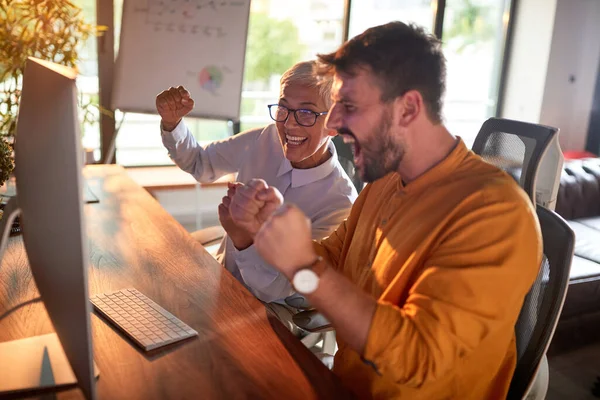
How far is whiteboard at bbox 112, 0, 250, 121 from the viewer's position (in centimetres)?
342

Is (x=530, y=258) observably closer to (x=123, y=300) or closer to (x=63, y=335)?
(x=63, y=335)

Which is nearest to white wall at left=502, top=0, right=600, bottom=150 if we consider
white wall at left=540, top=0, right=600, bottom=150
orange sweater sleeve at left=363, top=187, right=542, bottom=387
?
white wall at left=540, top=0, right=600, bottom=150

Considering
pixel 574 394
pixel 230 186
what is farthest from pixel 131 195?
pixel 574 394

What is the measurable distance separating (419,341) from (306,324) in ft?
1.96

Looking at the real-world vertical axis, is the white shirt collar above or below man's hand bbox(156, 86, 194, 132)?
below

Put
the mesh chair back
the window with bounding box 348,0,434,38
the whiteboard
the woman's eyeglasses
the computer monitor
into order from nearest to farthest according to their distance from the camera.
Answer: the computer monitor → the mesh chair back → the woman's eyeglasses → the whiteboard → the window with bounding box 348,0,434,38

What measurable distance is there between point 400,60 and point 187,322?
28.4 inches

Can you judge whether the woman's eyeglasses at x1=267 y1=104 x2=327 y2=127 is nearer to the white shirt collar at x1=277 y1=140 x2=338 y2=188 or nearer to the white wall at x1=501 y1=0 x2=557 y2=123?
the white shirt collar at x1=277 y1=140 x2=338 y2=188

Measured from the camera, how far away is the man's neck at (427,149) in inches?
45.0

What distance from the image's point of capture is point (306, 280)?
92 cm

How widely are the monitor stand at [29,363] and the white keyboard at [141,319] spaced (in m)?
0.13

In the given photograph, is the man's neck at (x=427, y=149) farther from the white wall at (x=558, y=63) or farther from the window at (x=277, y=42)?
the white wall at (x=558, y=63)

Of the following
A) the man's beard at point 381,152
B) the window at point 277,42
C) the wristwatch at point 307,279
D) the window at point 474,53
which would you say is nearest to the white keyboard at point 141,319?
the wristwatch at point 307,279

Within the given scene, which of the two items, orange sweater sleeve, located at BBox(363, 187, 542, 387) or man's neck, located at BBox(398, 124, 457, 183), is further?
man's neck, located at BBox(398, 124, 457, 183)
